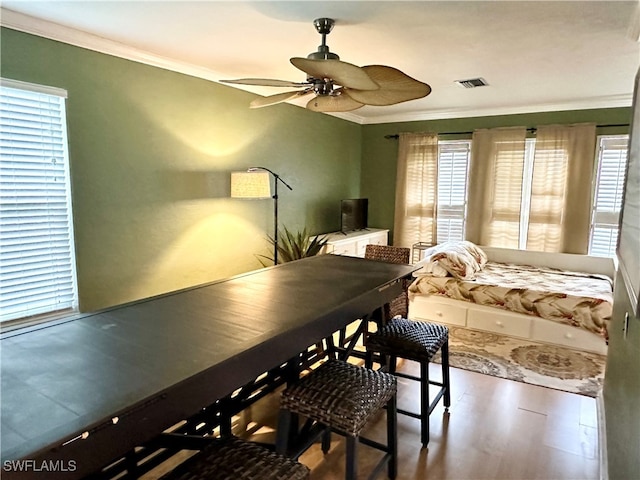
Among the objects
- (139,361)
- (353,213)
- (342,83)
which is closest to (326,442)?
(139,361)

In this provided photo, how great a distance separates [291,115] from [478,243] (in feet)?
9.65

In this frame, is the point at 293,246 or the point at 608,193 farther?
the point at 608,193

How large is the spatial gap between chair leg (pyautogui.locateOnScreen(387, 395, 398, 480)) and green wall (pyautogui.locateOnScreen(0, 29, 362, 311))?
212cm

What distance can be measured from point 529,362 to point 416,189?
2.88m

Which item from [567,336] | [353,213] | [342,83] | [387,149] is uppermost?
[387,149]

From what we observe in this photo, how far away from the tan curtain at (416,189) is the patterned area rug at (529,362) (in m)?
2.03

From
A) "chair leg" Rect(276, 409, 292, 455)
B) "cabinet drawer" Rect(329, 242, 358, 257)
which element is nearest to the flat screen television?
"cabinet drawer" Rect(329, 242, 358, 257)

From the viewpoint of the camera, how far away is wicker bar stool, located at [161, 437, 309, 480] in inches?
46.9

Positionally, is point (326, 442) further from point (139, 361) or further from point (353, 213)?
point (353, 213)

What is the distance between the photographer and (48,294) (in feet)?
8.39

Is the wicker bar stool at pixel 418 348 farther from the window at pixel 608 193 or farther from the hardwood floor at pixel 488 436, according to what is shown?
the window at pixel 608 193

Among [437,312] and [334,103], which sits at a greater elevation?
[334,103]

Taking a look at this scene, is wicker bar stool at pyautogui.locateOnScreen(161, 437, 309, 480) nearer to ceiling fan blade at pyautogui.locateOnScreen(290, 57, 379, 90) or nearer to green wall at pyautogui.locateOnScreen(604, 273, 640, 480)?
green wall at pyautogui.locateOnScreen(604, 273, 640, 480)

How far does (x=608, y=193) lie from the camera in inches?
177
